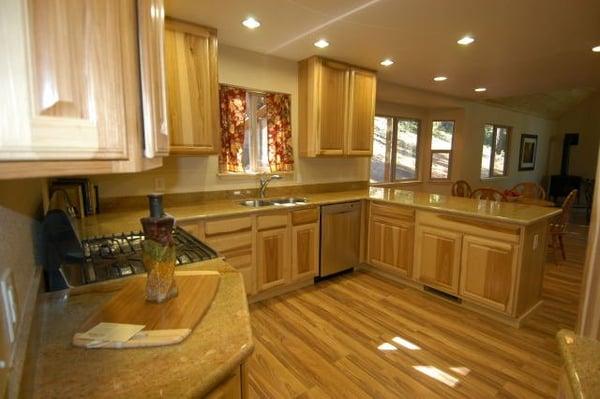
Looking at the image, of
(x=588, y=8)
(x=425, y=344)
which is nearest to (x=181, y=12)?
(x=588, y=8)

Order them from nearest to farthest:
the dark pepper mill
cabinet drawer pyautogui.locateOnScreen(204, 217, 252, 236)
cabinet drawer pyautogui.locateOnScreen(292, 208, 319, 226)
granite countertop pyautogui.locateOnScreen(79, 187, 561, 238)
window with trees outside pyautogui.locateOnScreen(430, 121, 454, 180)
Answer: the dark pepper mill
granite countertop pyautogui.locateOnScreen(79, 187, 561, 238)
cabinet drawer pyautogui.locateOnScreen(204, 217, 252, 236)
cabinet drawer pyautogui.locateOnScreen(292, 208, 319, 226)
window with trees outside pyautogui.locateOnScreen(430, 121, 454, 180)

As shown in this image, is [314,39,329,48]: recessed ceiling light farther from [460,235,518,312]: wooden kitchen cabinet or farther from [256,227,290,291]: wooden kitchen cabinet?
[460,235,518,312]: wooden kitchen cabinet

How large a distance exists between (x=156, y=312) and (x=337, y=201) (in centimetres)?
240

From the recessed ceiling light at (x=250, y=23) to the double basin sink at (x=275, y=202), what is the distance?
59.5 inches

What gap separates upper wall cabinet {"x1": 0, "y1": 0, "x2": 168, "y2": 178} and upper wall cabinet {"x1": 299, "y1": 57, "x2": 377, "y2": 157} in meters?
2.76

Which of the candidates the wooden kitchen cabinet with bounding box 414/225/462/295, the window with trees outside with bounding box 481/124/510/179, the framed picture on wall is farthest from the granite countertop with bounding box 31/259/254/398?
the framed picture on wall

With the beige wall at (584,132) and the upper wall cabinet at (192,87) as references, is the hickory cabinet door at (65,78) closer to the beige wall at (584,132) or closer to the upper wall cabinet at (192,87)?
the upper wall cabinet at (192,87)

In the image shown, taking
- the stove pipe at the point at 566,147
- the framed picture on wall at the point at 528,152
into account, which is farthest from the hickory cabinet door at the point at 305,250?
the stove pipe at the point at 566,147

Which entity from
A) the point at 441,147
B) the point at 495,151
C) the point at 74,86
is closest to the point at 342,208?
the point at 74,86

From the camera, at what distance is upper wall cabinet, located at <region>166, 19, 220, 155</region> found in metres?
2.34

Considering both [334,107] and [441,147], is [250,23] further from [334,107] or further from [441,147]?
[441,147]

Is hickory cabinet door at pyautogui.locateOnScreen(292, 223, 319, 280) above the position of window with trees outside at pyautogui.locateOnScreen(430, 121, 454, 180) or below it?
below

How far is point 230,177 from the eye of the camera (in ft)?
10.1

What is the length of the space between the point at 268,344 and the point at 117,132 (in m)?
2.03
